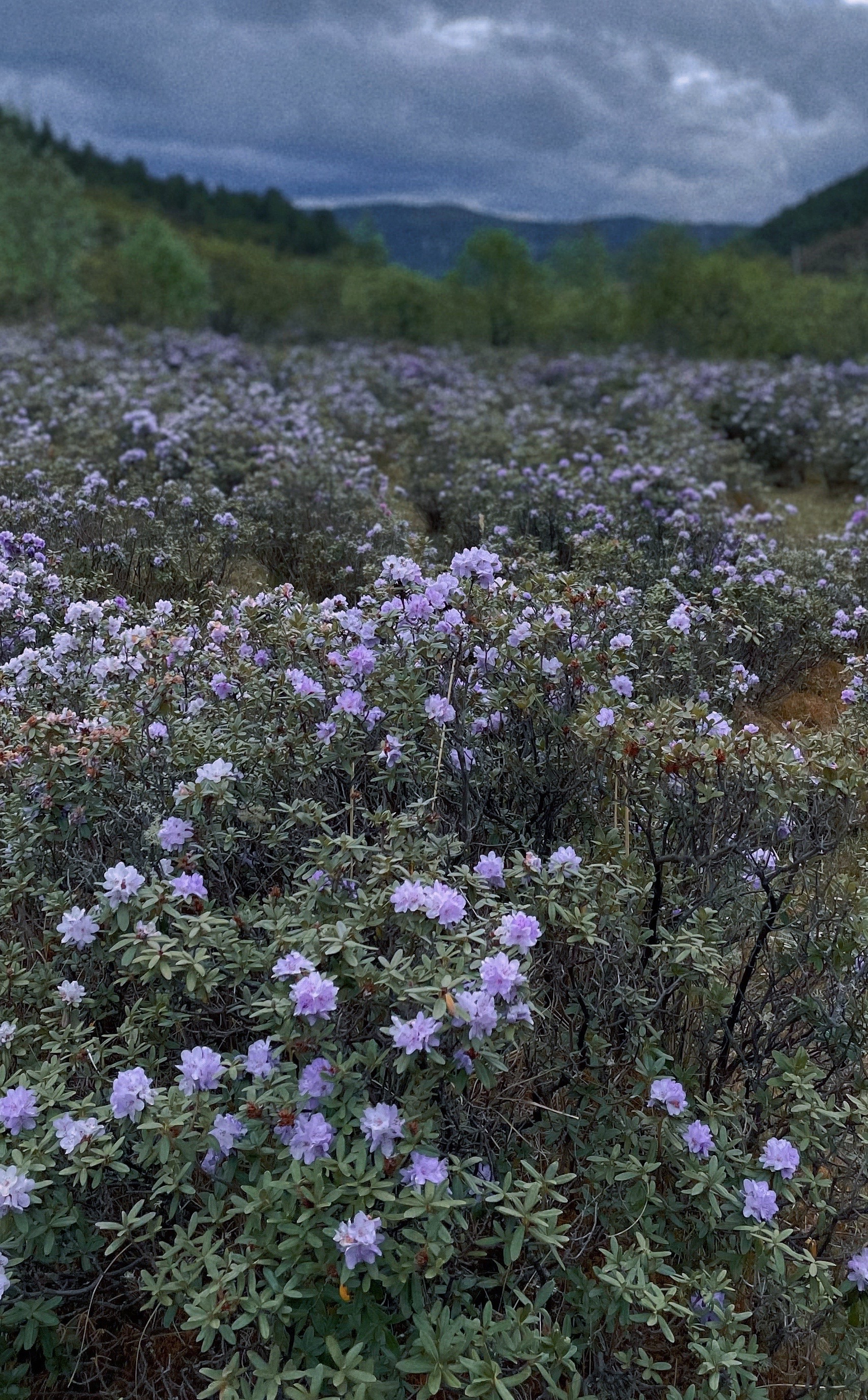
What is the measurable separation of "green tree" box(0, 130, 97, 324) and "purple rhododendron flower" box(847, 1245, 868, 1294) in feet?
89.5

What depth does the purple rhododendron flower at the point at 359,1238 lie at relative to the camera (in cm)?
175

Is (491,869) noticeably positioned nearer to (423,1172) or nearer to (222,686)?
(423,1172)

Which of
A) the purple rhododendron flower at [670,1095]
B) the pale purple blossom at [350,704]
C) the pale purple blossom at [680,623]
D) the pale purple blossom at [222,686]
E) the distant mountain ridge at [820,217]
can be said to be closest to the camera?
the purple rhododendron flower at [670,1095]

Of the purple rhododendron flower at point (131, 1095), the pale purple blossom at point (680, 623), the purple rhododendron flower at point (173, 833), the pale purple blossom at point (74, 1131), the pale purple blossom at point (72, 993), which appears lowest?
the pale purple blossom at point (74, 1131)

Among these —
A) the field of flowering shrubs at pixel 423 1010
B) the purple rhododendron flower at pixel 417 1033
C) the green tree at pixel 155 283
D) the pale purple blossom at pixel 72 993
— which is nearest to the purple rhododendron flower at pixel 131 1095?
the field of flowering shrubs at pixel 423 1010

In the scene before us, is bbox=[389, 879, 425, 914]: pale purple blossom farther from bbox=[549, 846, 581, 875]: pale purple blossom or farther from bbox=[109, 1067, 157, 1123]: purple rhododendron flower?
bbox=[109, 1067, 157, 1123]: purple rhododendron flower

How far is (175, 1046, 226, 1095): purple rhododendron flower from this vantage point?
1989 millimetres

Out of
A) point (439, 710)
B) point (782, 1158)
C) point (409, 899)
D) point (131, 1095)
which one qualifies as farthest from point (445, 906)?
point (782, 1158)

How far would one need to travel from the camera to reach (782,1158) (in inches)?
84.8

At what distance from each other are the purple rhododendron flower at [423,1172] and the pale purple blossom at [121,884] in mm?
841

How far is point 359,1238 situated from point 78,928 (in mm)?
985

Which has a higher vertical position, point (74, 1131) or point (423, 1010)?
point (423, 1010)

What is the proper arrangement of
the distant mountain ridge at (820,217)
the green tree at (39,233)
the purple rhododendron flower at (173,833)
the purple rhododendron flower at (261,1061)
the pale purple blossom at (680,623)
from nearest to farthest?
the purple rhododendron flower at (261,1061) → the purple rhododendron flower at (173,833) → the pale purple blossom at (680,623) → the green tree at (39,233) → the distant mountain ridge at (820,217)

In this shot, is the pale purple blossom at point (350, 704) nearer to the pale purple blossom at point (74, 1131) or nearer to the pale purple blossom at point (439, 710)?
the pale purple blossom at point (439, 710)
